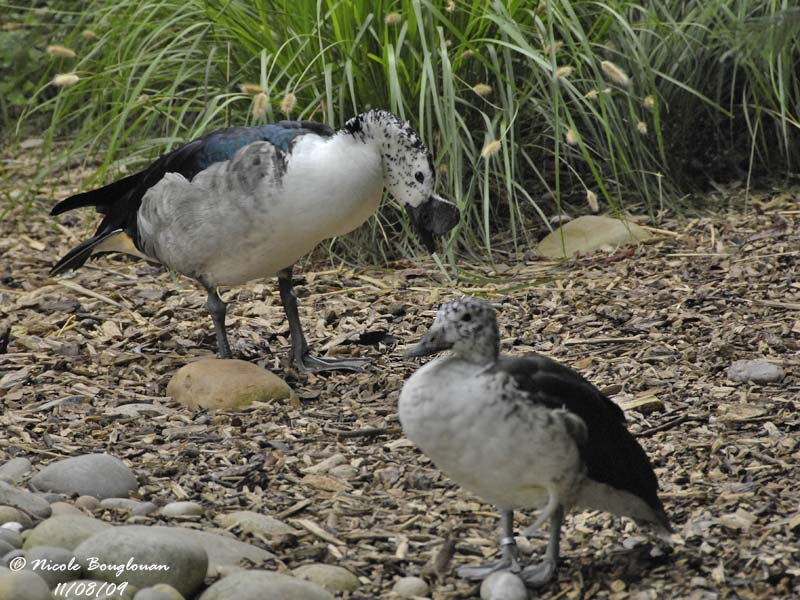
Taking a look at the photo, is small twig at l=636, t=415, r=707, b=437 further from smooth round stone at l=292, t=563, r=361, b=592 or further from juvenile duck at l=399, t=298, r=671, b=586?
smooth round stone at l=292, t=563, r=361, b=592

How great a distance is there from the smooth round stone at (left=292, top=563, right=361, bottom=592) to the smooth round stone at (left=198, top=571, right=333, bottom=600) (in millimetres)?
124

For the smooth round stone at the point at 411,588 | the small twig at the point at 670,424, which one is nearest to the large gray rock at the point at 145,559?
the smooth round stone at the point at 411,588

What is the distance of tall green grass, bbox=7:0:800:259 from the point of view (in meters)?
5.80

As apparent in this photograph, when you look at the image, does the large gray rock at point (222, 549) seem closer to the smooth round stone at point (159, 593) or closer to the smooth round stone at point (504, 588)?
the smooth round stone at point (159, 593)

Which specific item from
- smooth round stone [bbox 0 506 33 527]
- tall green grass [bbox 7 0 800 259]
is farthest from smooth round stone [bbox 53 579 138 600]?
tall green grass [bbox 7 0 800 259]

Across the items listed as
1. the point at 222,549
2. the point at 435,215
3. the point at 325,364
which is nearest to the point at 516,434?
the point at 222,549

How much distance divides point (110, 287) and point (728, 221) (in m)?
3.20

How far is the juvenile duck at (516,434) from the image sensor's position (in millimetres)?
2807

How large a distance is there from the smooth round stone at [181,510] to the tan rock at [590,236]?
301 centimetres

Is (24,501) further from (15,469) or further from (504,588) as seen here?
(504,588)

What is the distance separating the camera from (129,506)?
11.3ft

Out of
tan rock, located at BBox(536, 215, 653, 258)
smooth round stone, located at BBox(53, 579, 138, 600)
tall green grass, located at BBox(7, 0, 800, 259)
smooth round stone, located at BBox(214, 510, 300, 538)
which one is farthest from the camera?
tan rock, located at BBox(536, 215, 653, 258)

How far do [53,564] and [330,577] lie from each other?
27.1 inches

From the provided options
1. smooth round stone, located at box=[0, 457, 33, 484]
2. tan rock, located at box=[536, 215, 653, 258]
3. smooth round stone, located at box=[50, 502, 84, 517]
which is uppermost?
smooth round stone, located at box=[50, 502, 84, 517]
